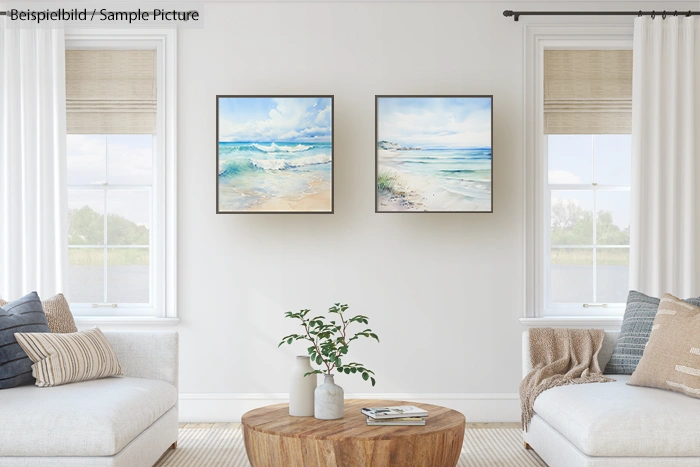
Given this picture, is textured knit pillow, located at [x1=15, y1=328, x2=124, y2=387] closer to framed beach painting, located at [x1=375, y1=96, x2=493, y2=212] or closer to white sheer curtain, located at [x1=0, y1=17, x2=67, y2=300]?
white sheer curtain, located at [x1=0, y1=17, x2=67, y2=300]

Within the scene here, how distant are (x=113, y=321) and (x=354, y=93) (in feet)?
6.79

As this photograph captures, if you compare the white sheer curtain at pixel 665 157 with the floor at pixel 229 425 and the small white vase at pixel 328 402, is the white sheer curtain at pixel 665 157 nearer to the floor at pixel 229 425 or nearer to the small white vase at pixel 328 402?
the floor at pixel 229 425

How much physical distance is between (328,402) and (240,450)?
3.51ft

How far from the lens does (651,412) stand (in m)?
2.74

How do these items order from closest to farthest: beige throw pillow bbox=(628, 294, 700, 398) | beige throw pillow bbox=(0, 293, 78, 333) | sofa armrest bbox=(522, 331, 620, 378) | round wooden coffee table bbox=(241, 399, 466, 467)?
round wooden coffee table bbox=(241, 399, 466, 467)
beige throw pillow bbox=(628, 294, 700, 398)
beige throw pillow bbox=(0, 293, 78, 333)
sofa armrest bbox=(522, 331, 620, 378)

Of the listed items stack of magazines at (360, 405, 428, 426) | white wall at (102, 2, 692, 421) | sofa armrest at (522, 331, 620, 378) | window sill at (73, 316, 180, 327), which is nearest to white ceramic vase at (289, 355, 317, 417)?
stack of magazines at (360, 405, 428, 426)

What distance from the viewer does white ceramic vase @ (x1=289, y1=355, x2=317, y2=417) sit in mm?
3002

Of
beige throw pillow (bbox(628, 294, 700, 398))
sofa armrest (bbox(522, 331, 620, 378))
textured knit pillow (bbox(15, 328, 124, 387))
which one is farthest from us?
sofa armrest (bbox(522, 331, 620, 378))

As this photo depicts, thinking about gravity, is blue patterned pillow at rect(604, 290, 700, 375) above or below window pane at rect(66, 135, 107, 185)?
below

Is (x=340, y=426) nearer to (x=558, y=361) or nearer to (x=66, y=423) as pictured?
(x=66, y=423)

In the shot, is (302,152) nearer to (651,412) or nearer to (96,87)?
(96,87)

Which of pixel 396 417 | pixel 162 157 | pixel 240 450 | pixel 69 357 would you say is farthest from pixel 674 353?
pixel 162 157

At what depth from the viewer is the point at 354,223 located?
443 cm

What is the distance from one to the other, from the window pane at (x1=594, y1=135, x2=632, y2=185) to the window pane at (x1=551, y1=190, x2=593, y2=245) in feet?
0.53
